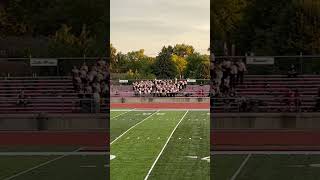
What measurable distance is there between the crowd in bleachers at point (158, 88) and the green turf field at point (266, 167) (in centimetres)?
1776

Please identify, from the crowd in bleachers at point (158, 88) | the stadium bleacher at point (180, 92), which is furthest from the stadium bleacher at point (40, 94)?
the crowd in bleachers at point (158, 88)

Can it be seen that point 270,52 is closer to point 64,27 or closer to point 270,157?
point 64,27

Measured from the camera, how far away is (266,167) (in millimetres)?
6895

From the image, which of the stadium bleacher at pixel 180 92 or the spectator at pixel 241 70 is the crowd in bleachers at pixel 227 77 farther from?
the stadium bleacher at pixel 180 92

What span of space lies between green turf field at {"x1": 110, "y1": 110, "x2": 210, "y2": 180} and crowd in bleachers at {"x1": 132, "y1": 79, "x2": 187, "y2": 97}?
11191 millimetres

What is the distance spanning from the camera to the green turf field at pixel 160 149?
661cm

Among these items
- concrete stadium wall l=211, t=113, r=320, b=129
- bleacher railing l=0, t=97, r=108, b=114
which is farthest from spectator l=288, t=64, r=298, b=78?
bleacher railing l=0, t=97, r=108, b=114

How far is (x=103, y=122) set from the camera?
13055 millimetres

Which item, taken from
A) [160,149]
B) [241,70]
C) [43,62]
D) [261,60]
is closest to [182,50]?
[43,62]

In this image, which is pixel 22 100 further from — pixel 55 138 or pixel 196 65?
pixel 196 65

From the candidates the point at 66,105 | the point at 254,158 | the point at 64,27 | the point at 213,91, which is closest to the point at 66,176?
the point at 254,158

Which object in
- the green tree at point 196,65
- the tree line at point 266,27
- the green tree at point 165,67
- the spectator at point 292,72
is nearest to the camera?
the spectator at point 292,72

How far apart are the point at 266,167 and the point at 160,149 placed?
93.9 inches

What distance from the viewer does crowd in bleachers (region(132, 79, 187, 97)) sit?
2603 centimetres
